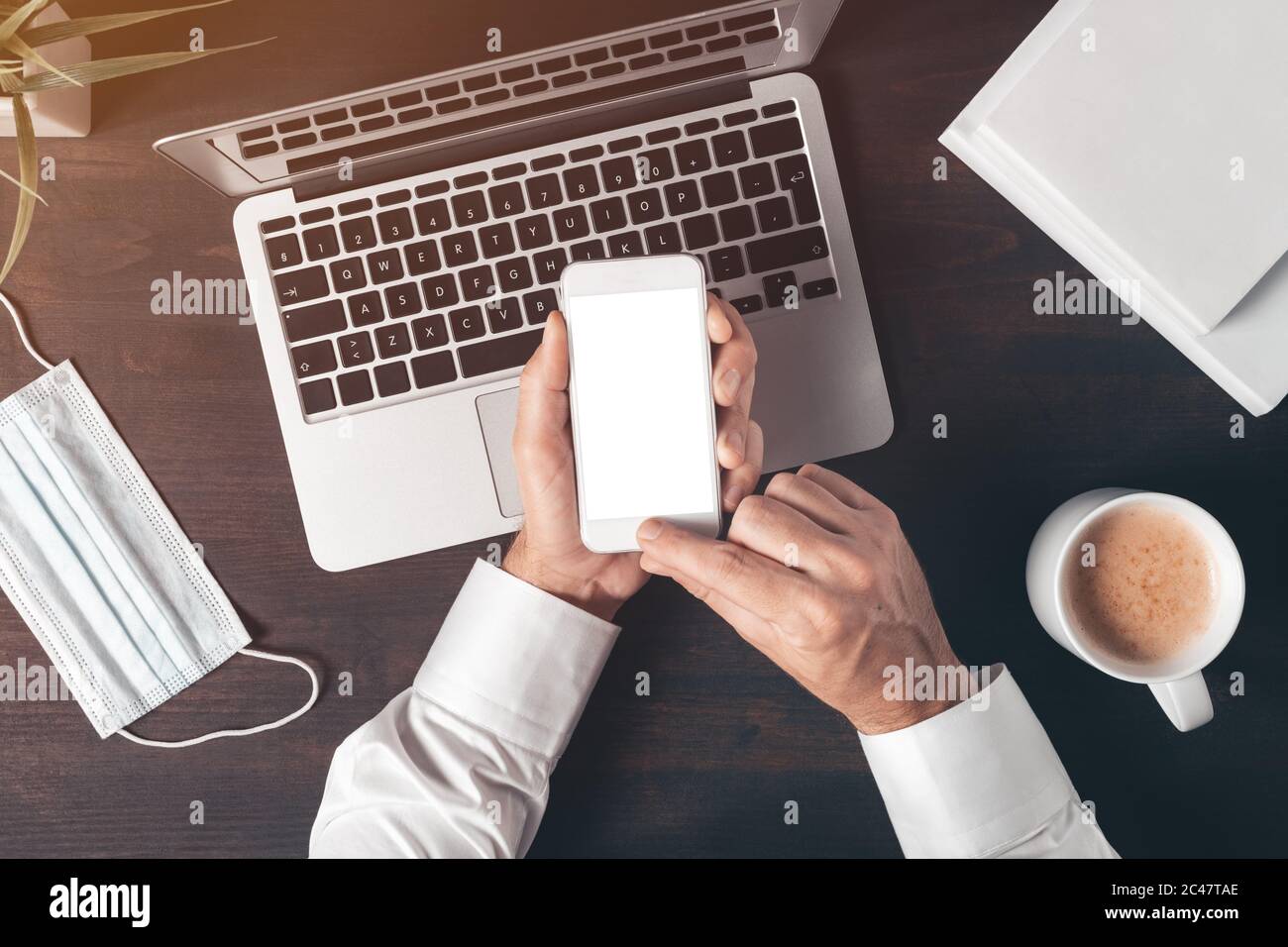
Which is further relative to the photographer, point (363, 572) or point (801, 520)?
point (363, 572)

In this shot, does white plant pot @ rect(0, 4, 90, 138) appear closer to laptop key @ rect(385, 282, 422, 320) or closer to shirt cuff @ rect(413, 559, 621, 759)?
laptop key @ rect(385, 282, 422, 320)

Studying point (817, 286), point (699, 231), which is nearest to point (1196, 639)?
point (817, 286)

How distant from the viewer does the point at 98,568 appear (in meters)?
0.73

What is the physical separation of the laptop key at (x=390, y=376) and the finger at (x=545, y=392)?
109 millimetres

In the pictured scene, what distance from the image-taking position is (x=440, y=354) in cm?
70

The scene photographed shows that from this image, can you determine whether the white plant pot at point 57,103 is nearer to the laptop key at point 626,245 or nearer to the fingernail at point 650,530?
the laptop key at point 626,245

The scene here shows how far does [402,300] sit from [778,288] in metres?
0.31

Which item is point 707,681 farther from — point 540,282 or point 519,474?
point 540,282

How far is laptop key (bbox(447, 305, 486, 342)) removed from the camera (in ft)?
2.28

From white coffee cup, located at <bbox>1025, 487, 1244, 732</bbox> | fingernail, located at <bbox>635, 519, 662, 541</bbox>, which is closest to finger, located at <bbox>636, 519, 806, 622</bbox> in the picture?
fingernail, located at <bbox>635, 519, 662, 541</bbox>

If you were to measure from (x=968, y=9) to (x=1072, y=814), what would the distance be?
0.68 metres

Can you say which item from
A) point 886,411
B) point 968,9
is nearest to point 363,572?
point 886,411

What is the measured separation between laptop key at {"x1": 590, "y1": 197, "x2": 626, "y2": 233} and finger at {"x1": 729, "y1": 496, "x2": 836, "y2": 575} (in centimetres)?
26

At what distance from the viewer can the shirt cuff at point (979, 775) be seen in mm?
647
